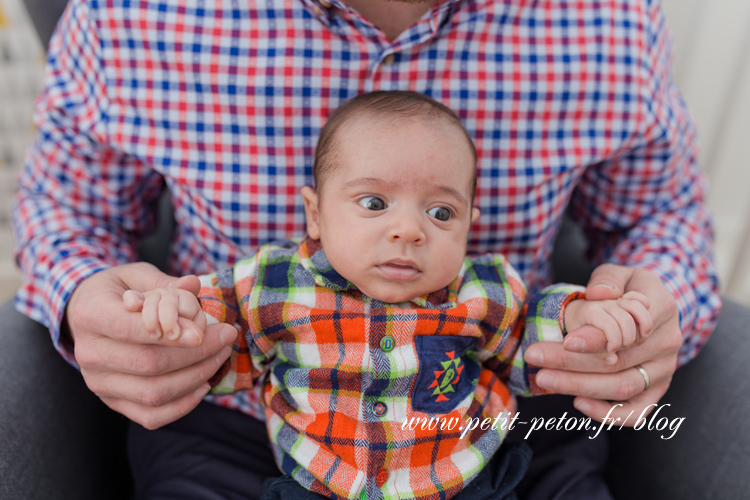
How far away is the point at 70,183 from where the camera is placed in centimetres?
97

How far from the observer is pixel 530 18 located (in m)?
0.92

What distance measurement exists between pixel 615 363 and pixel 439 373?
0.83 feet

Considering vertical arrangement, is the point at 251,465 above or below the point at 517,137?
below

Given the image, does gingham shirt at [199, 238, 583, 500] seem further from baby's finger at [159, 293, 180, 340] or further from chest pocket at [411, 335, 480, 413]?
baby's finger at [159, 293, 180, 340]

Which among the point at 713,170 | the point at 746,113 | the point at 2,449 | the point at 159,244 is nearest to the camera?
the point at 2,449

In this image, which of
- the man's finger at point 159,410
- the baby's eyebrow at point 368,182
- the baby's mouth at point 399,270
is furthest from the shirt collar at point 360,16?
the man's finger at point 159,410

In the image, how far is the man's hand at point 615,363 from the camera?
0.77 metres

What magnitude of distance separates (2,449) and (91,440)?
18 centimetres

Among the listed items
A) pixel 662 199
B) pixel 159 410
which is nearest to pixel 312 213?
pixel 159 410

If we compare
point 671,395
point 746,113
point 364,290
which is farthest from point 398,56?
point 746,113

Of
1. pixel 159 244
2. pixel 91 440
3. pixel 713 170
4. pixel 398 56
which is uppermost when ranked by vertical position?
pixel 398 56

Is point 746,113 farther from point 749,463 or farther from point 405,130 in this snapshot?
point 405,130

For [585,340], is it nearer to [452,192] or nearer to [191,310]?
[452,192]

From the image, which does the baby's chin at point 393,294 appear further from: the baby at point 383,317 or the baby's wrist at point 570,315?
the baby's wrist at point 570,315
